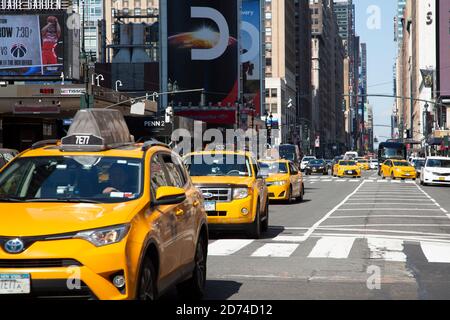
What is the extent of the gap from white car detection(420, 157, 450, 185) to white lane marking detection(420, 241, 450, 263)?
3337cm

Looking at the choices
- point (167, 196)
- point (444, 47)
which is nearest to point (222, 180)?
point (167, 196)

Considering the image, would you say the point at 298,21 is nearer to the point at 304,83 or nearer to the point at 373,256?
the point at 304,83

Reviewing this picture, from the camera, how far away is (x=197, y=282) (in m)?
9.02

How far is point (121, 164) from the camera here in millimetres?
8109

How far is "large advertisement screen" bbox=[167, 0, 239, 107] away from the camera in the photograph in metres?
118

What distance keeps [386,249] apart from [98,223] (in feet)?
28.4

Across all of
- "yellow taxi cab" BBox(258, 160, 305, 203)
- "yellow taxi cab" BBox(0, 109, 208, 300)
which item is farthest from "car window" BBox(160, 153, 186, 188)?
"yellow taxi cab" BBox(258, 160, 305, 203)

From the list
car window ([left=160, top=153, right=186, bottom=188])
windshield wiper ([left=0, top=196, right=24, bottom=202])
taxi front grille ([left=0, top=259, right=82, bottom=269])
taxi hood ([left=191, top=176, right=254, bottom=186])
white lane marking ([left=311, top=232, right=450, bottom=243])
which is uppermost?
car window ([left=160, top=153, right=186, bottom=188])

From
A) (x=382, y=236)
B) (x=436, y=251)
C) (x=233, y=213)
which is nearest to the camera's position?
(x=436, y=251)

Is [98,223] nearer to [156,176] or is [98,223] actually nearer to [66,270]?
[66,270]

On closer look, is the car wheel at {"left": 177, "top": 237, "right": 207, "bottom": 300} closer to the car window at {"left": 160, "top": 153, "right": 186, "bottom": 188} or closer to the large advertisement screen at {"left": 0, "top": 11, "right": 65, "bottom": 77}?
the car window at {"left": 160, "top": 153, "right": 186, "bottom": 188}

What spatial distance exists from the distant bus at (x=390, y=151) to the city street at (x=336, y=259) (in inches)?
2263
